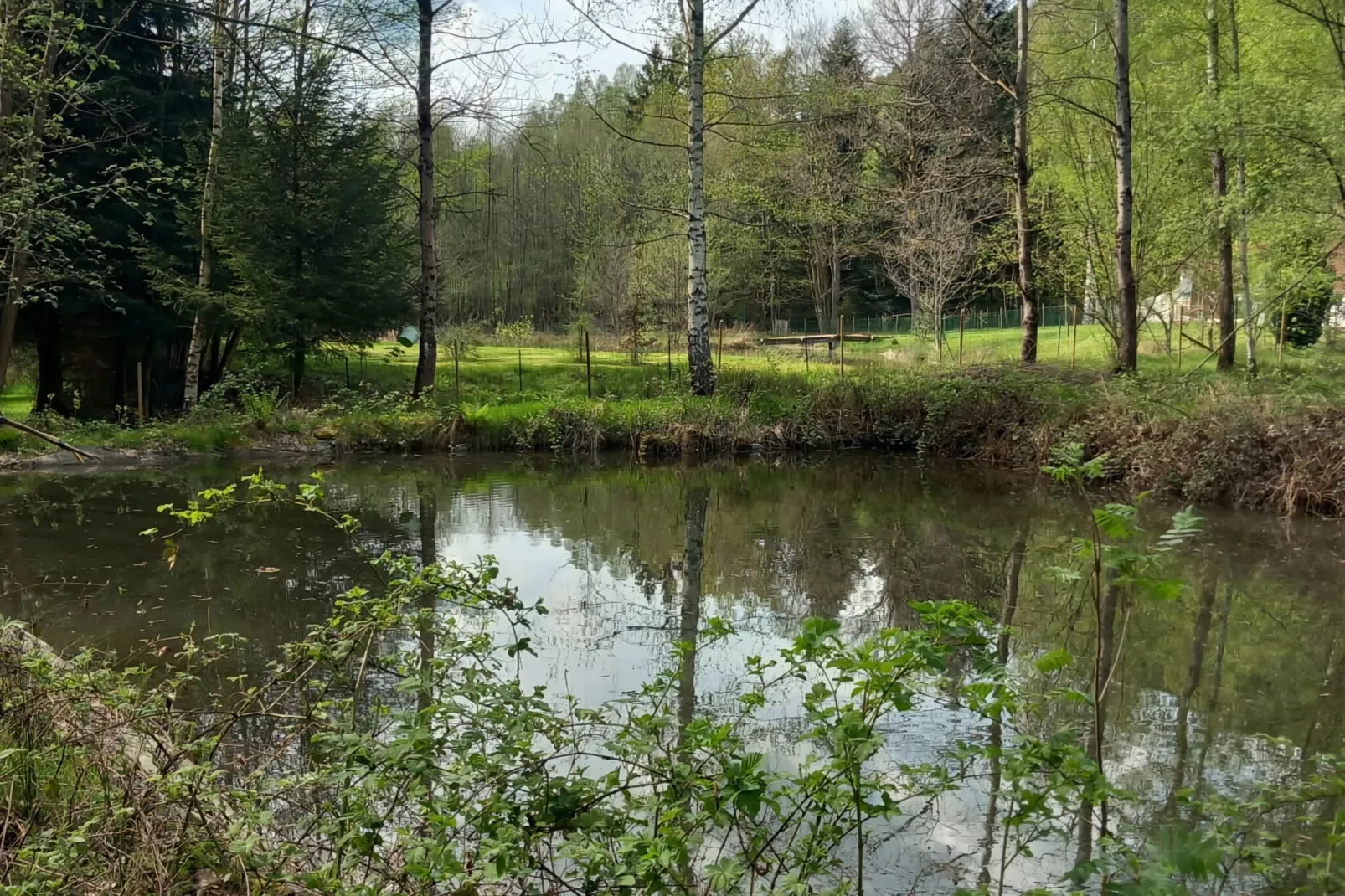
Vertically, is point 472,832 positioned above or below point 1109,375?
below

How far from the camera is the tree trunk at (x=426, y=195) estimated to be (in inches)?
654

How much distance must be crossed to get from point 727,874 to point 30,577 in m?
7.49

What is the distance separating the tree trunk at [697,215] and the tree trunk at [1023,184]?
5598mm

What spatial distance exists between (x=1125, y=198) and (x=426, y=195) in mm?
11948

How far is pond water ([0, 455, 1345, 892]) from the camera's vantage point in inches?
181

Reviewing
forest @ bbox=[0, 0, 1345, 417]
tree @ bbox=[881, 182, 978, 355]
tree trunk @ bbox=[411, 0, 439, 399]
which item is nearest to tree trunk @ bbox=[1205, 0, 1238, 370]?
forest @ bbox=[0, 0, 1345, 417]

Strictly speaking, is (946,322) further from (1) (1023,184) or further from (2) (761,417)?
(2) (761,417)

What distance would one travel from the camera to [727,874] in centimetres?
213

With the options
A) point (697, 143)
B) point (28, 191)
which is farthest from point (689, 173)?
point (28, 191)

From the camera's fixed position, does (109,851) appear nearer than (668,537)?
Yes

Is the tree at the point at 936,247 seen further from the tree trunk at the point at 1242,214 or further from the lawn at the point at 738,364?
the tree trunk at the point at 1242,214

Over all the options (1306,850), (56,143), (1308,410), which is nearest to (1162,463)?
(1308,410)

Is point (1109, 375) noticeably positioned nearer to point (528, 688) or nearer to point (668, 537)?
point (668, 537)

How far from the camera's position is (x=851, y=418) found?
628 inches
